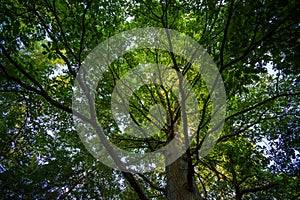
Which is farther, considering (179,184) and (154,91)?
(154,91)

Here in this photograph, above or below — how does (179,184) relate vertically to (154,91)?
below

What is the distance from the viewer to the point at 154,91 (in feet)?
20.8

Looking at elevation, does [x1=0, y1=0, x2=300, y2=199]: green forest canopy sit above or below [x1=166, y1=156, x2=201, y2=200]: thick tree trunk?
above

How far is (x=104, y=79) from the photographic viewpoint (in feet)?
14.8

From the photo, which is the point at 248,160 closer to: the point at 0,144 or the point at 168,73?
the point at 168,73

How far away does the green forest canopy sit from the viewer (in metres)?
2.68

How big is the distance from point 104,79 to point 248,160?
4.04 metres

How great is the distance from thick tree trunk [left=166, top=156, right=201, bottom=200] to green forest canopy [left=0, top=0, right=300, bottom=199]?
22mm

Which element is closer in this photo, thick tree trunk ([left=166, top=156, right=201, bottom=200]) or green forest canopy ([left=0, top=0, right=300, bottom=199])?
green forest canopy ([left=0, top=0, right=300, bottom=199])

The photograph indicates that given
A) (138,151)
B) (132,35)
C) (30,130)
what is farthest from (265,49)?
(30,130)

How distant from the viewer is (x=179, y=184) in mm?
3861

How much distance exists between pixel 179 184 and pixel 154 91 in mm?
3084

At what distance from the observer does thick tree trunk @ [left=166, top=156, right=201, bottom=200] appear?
3.57 m

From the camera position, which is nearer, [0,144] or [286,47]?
[286,47]
